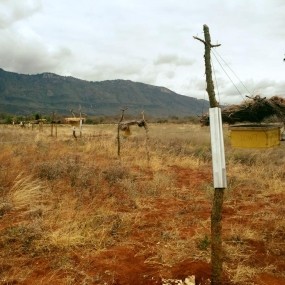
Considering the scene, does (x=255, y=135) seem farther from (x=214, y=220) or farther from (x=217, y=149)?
(x=217, y=149)

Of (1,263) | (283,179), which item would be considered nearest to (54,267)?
(1,263)

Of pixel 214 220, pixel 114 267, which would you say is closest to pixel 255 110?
pixel 214 220

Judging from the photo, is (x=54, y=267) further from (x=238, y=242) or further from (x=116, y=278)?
(x=238, y=242)

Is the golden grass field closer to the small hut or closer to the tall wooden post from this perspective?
the tall wooden post

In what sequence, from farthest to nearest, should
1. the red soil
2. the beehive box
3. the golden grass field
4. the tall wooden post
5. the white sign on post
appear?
1. the beehive box
2. the golden grass field
3. the red soil
4. the tall wooden post
5. the white sign on post

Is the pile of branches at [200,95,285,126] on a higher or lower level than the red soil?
higher

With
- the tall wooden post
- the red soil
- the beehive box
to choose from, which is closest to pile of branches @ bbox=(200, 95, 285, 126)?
the beehive box

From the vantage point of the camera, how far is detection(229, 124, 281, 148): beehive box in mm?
6656

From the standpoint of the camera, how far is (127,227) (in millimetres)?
6836

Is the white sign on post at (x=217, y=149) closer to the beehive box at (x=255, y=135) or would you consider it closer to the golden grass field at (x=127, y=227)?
the golden grass field at (x=127, y=227)

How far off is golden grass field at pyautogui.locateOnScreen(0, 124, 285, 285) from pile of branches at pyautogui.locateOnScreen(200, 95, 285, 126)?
1.98m

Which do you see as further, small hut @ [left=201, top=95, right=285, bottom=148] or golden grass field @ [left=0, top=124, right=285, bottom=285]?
small hut @ [left=201, top=95, right=285, bottom=148]

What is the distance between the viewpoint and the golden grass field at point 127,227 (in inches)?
201

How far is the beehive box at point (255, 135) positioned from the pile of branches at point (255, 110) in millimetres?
157
